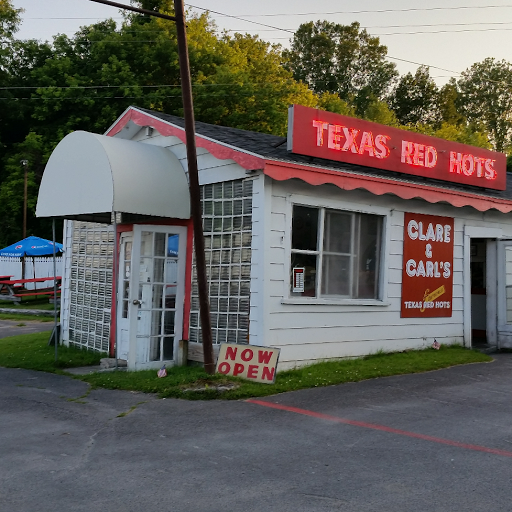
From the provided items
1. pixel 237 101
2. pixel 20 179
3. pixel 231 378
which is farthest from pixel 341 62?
pixel 231 378

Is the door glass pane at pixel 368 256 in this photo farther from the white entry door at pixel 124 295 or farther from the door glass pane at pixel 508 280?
the white entry door at pixel 124 295

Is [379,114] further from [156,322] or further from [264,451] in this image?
[264,451]

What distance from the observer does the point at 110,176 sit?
30.6 ft

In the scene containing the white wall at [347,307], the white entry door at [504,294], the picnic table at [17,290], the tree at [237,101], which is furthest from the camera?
the tree at [237,101]

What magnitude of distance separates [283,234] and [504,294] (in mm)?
5390

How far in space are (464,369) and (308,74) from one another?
47.8 meters

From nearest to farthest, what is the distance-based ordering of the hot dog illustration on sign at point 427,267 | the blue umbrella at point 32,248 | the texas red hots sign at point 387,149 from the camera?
1. the texas red hots sign at point 387,149
2. the hot dog illustration on sign at point 427,267
3. the blue umbrella at point 32,248

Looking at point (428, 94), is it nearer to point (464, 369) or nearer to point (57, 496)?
point (464, 369)

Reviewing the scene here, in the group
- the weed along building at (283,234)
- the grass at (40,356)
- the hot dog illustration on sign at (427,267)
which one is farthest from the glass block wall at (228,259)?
the hot dog illustration on sign at (427,267)

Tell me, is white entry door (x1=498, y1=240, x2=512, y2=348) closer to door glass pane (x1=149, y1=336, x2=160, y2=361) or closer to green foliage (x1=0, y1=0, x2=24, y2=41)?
door glass pane (x1=149, y1=336, x2=160, y2=361)

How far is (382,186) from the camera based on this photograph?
10070mm

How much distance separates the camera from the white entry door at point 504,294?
1230cm

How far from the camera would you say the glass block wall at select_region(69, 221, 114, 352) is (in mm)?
11859

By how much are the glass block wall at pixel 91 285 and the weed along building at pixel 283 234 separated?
4cm
